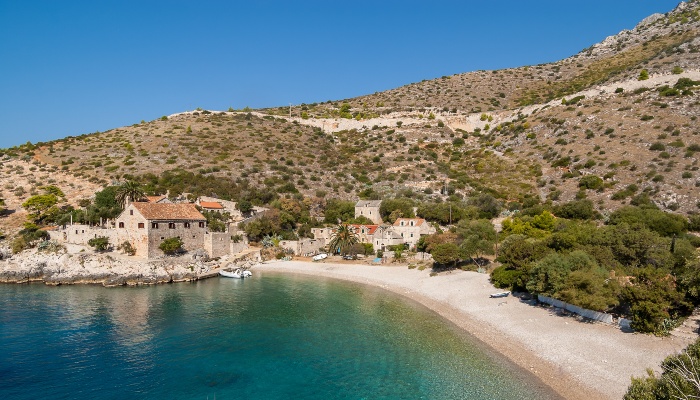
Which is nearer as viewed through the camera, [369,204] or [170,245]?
[170,245]

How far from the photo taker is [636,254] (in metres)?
30.8

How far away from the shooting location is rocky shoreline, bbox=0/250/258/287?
40.0 metres

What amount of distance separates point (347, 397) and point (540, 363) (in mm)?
9430

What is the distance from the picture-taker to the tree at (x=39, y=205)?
2009 inches

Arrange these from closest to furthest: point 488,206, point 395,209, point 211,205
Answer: point 211,205
point 488,206
point 395,209

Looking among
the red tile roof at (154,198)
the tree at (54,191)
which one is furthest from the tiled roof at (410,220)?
the tree at (54,191)

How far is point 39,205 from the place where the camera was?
51.7 meters

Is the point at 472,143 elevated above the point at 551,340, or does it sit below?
above

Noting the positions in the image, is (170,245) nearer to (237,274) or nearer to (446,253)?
(237,274)

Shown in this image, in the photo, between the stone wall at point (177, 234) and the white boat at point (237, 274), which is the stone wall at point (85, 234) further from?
the white boat at point (237, 274)

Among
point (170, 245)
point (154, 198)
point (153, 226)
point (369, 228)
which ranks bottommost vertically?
point (170, 245)

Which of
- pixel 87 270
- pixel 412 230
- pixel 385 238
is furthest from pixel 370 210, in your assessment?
pixel 87 270

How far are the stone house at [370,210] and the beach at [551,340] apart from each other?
80.0 ft

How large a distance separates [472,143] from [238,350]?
78.6 metres
